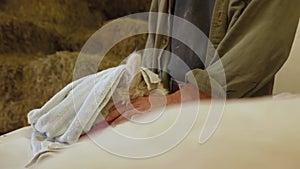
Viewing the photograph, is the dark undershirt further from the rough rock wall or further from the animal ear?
the rough rock wall

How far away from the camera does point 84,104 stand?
825 mm

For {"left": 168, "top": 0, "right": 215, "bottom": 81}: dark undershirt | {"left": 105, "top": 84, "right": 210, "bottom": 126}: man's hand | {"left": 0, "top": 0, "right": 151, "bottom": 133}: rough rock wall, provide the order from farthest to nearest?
{"left": 0, "top": 0, "right": 151, "bottom": 133}: rough rock wall, {"left": 168, "top": 0, "right": 215, "bottom": 81}: dark undershirt, {"left": 105, "top": 84, "right": 210, "bottom": 126}: man's hand

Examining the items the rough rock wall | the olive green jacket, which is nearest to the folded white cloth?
the olive green jacket

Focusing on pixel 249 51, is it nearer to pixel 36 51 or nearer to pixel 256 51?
pixel 256 51

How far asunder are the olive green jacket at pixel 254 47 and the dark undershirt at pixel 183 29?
5.0 inches

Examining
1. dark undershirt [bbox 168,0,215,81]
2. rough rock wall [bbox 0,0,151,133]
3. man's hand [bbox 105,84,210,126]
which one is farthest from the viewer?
rough rock wall [bbox 0,0,151,133]

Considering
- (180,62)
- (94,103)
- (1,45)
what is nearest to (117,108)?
(94,103)

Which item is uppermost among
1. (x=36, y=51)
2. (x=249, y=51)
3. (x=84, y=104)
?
(x=249, y=51)

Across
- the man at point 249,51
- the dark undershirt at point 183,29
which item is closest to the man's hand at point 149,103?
the man at point 249,51

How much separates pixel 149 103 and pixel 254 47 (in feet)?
0.84

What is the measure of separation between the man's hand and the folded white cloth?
22mm

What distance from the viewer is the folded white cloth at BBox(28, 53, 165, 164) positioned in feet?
2.64

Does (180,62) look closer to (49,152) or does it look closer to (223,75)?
(223,75)

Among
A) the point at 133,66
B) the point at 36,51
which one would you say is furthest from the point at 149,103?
the point at 36,51
